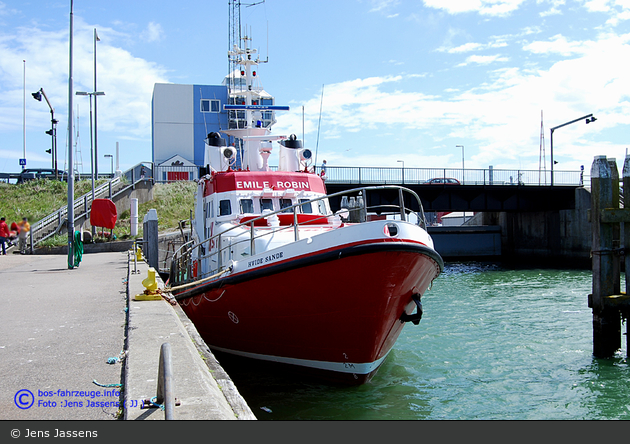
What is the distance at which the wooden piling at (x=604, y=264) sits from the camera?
30.8 ft

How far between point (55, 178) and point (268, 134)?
30467 mm

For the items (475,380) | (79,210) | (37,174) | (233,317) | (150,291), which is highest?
(37,174)

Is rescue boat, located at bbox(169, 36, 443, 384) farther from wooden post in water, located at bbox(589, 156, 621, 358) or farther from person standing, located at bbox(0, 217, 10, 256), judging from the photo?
person standing, located at bbox(0, 217, 10, 256)

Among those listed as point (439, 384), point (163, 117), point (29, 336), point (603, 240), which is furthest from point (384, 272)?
point (163, 117)

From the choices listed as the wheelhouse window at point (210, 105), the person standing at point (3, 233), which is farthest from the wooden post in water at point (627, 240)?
the wheelhouse window at point (210, 105)

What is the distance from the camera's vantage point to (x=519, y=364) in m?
9.48

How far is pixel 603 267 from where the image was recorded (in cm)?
934

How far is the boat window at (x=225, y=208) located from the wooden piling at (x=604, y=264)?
7140 mm

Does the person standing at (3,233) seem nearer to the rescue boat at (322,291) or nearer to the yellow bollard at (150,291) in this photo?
the rescue boat at (322,291)

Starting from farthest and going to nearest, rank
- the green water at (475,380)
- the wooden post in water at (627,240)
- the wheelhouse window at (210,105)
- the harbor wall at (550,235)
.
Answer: the wheelhouse window at (210,105) → the harbor wall at (550,235) → the wooden post in water at (627,240) → the green water at (475,380)

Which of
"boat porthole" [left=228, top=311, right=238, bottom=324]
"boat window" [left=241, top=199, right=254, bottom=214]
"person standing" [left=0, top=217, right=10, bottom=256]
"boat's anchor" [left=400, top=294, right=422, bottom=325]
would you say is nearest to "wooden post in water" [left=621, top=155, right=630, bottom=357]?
"boat's anchor" [left=400, top=294, right=422, bottom=325]

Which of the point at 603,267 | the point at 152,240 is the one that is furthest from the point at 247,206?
the point at 152,240

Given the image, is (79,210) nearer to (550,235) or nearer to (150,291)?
(150,291)

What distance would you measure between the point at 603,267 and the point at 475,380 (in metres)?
3.30
